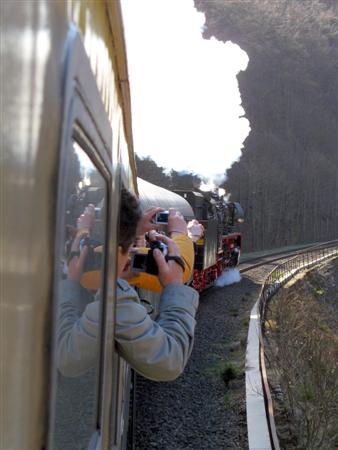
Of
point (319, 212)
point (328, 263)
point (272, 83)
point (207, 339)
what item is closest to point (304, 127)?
point (272, 83)

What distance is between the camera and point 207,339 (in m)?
12.9

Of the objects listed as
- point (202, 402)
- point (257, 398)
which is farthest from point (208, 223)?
point (257, 398)

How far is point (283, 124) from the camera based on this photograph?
73.2 m

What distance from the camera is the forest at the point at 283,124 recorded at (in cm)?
5669

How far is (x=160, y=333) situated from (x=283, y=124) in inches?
2903

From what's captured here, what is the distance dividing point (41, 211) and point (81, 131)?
0.38m

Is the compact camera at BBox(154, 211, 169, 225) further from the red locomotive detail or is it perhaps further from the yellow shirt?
the red locomotive detail

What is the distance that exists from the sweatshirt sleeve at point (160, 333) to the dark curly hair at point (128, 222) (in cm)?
19

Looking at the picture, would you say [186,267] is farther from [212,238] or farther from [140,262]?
[212,238]

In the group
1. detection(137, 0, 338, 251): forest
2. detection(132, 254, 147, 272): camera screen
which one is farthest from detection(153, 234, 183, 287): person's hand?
detection(137, 0, 338, 251): forest

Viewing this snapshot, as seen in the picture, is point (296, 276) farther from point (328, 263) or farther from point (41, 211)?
point (41, 211)

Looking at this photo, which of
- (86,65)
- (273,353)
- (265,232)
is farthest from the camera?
(265,232)

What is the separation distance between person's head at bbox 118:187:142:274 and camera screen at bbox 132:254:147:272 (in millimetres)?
37

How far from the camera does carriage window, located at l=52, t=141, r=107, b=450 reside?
4.03 feet
